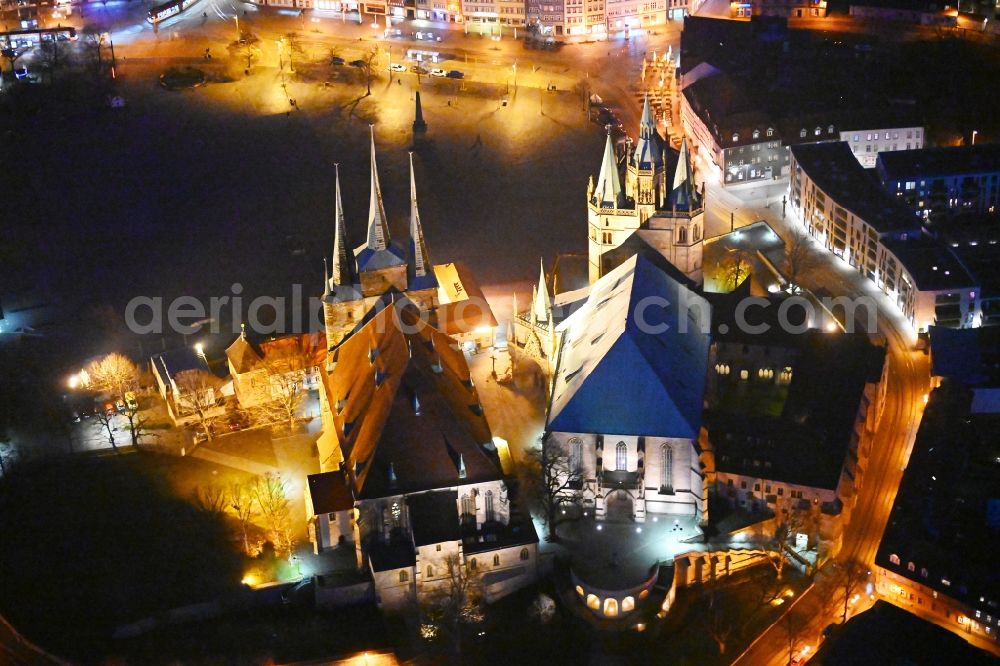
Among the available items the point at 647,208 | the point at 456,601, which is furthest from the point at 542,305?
the point at 456,601

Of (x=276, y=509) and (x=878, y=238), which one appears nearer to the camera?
(x=276, y=509)

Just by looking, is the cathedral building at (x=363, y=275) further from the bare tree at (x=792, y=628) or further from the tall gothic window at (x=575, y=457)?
the bare tree at (x=792, y=628)

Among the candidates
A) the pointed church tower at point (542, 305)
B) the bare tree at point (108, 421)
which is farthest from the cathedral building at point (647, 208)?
the bare tree at point (108, 421)

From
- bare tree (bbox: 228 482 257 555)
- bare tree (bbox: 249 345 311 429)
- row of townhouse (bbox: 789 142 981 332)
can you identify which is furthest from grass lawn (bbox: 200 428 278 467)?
row of townhouse (bbox: 789 142 981 332)

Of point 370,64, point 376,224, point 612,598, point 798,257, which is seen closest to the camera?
point 612,598

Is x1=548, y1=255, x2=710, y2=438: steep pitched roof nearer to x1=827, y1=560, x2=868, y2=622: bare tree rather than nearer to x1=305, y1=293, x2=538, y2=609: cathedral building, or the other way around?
x1=305, y1=293, x2=538, y2=609: cathedral building

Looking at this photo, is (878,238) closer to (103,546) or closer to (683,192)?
(683,192)

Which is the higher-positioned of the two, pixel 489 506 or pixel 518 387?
pixel 489 506
